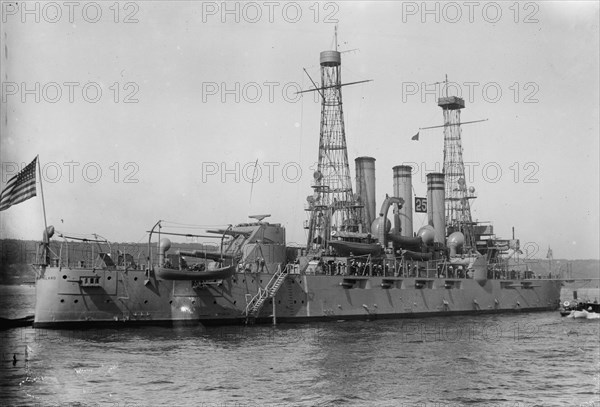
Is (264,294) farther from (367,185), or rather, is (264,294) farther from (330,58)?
(330,58)

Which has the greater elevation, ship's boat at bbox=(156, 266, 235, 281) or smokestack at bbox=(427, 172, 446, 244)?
smokestack at bbox=(427, 172, 446, 244)

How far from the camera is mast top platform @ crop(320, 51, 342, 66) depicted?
152 ft

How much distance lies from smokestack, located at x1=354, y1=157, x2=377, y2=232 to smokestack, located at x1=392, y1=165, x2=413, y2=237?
3.33 meters

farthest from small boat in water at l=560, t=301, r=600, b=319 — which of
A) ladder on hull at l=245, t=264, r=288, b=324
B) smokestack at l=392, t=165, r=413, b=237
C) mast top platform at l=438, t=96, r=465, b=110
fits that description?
ladder on hull at l=245, t=264, r=288, b=324

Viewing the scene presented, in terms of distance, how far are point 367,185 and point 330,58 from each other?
9.61 meters

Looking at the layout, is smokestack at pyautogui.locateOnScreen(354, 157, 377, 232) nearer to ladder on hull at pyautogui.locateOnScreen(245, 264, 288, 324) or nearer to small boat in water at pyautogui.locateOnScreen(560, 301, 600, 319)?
ladder on hull at pyautogui.locateOnScreen(245, 264, 288, 324)

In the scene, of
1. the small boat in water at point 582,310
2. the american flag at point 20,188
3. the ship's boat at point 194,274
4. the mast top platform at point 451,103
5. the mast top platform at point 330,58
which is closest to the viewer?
the american flag at point 20,188

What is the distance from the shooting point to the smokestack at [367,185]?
50.1m

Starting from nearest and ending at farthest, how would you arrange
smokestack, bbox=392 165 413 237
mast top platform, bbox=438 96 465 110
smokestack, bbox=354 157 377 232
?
smokestack, bbox=354 157 377 232, smokestack, bbox=392 165 413 237, mast top platform, bbox=438 96 465 110

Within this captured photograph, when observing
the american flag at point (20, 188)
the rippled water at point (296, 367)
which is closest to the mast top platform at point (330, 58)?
the rippled water at point (296, 367)

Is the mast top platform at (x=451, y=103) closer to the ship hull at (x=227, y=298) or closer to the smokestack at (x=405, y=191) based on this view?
the smokestack at (x=405, y=191)

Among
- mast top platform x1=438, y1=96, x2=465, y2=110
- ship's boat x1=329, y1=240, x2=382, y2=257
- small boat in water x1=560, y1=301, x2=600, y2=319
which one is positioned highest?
mast top platform x1=438, y1=96, x2=465, y2=110

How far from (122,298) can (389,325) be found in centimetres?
1553

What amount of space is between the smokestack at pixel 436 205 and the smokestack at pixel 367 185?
23.0ft
